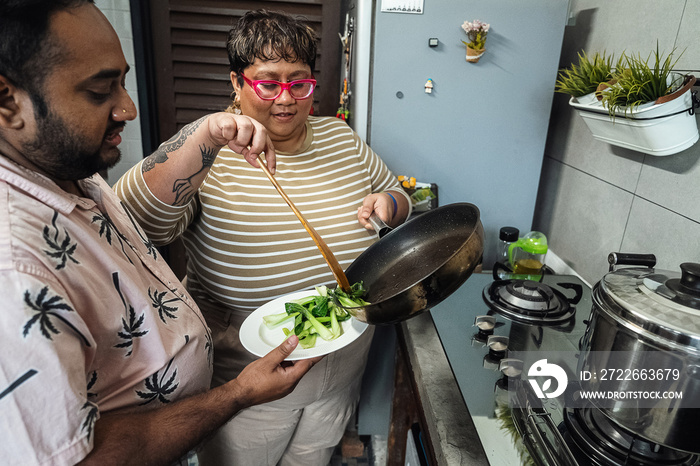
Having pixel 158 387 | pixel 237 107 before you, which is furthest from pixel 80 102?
pixel 237 107

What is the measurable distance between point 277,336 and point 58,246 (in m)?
0.48

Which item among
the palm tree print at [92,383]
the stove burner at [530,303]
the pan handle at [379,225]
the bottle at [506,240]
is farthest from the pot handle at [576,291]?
the palm tree print at [92,383]

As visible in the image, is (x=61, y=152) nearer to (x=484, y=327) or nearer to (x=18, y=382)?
(x=18, y=382)

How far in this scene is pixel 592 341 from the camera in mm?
723

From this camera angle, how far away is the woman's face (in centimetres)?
111

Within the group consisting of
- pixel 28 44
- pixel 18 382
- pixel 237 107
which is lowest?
pixel 18 382

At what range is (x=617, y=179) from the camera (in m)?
1.30

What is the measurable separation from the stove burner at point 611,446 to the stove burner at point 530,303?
37cm

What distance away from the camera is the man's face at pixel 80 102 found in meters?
0.53

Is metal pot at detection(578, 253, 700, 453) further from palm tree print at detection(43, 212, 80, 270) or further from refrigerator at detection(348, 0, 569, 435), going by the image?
refrigerator at detection(348, 0, 569, 435)

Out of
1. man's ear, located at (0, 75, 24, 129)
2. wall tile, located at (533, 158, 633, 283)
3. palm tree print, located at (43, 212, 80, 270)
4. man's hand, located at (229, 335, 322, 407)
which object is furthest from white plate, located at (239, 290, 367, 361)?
wall tile, located at (533, 158, 633, 283)

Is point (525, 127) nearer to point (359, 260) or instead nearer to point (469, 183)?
point (469, 183)

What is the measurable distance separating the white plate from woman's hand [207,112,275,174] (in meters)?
0.34

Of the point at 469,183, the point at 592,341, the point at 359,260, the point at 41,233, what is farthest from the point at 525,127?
the point at 41,233
